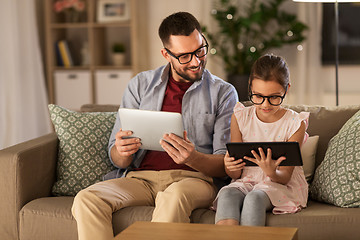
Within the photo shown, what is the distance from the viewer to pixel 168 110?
2447 mm

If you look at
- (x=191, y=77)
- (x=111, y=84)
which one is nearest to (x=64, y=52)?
(x=111, y=84)

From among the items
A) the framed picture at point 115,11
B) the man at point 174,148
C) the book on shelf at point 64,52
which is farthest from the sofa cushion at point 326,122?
the book on shelf at point 64,52

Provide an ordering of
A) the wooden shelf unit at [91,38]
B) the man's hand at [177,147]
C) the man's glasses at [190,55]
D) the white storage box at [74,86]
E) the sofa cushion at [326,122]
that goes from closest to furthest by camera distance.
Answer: the man's hand at [177,147] < the man's glasses at [190,55] < the sofa cushion at [326,122] < the wooden shelf unit at [91,38] < the white storage box at [74,86]

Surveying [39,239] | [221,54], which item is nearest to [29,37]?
[221,54]

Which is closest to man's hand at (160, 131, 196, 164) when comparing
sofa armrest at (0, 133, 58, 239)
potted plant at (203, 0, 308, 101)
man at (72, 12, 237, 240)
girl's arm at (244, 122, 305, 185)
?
man at (72, 12, 237, 240)

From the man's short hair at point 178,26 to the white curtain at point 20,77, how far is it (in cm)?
275

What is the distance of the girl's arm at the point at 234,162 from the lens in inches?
82.4

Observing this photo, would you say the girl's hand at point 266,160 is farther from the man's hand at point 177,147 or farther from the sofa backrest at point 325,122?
the sofa backrest at point 325,122

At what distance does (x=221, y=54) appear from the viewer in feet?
17.7

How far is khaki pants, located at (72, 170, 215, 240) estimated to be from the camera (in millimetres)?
2023

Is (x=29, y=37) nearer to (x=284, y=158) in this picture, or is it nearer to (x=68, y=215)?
(x=68, y=215)

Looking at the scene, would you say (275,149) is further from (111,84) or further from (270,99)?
(111,84)

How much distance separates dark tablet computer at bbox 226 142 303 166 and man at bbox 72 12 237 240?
176 millimetres

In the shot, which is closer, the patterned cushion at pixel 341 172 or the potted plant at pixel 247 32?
the patterned cushion at pixel 341 172
